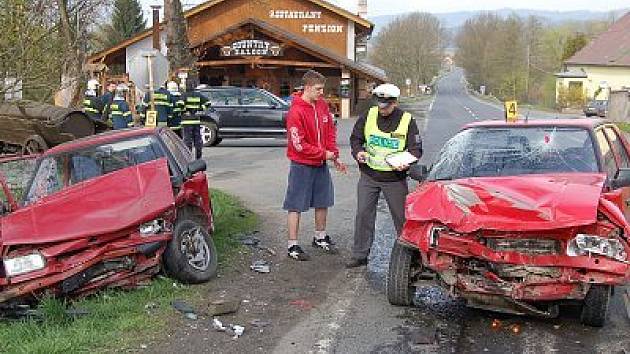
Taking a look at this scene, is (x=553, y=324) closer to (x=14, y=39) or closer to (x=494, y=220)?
(x=494, y=220)

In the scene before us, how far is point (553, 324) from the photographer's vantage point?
19.2 ft

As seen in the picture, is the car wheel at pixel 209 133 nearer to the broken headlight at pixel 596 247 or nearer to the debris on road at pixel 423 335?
the debris on road at pixel 423 335

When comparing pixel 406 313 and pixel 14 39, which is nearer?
pixel 406 313

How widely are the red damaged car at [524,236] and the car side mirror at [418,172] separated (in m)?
0.33

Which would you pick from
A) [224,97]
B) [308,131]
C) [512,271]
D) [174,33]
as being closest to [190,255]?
[308,131]

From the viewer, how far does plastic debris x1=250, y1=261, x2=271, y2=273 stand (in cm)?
752

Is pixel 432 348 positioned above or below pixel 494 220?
below

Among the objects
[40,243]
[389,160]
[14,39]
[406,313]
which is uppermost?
[14,39]

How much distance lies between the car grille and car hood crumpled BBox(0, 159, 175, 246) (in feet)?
9.01

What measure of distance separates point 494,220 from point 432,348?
39.4 inches

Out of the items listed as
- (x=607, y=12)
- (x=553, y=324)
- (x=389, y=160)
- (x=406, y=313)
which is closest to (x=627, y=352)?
(x=553, y=324)

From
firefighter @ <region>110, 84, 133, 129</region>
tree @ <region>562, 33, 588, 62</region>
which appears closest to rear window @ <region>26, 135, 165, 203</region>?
firefighter @ <region>110, 84, 133, 129</region>

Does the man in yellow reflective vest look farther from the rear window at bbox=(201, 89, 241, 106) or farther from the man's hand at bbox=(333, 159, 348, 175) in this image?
the rear window at bbox=(201, 89, 241, 106)

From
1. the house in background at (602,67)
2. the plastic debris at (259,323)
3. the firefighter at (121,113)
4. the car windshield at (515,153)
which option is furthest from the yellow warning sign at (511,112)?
the house in background at (602,67)
